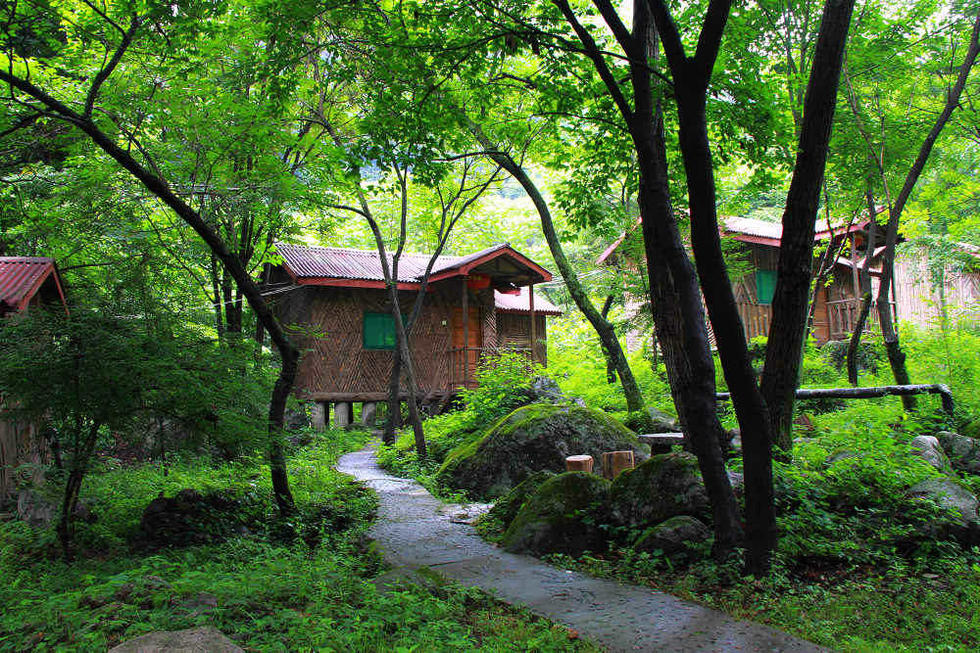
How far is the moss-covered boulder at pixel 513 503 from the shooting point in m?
7.35

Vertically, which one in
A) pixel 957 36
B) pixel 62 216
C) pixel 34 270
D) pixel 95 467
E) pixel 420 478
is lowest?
pixel 420 478

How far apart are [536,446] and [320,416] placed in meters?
12.5

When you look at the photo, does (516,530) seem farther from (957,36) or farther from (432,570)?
(957,36)

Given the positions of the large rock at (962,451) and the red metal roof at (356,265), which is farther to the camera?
the red metal roof at (356,265)

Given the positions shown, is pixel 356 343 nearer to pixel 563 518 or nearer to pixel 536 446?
pixel 536 446

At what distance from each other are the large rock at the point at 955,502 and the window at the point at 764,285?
60.5ft

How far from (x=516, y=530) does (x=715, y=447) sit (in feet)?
7.44

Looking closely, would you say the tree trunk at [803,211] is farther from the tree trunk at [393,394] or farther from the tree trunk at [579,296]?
the tree trunk at [393,394]

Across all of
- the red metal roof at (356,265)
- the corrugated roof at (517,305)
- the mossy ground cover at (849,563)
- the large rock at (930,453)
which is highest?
the red metal roof at (356,265)

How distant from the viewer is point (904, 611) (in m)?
4.15

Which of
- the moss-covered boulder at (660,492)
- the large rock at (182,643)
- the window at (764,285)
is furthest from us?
the window at (764,285)

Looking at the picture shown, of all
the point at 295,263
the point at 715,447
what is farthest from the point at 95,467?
the point at 295,263

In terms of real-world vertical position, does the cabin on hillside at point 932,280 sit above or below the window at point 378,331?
above

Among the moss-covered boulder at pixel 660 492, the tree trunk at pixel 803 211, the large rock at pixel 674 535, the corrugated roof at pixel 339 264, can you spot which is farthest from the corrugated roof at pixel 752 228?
the large rock at pixel 674 535
